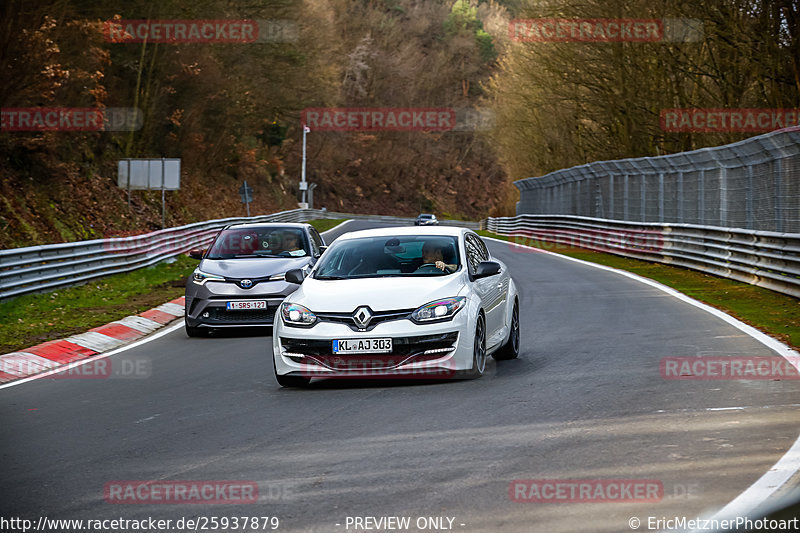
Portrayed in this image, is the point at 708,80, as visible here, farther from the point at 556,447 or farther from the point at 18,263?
the point at 556,447

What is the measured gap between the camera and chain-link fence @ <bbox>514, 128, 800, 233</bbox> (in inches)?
773

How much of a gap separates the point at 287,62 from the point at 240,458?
173 ft

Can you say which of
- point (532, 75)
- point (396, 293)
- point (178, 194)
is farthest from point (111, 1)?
point (396, 293)

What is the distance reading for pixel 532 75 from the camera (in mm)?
48688

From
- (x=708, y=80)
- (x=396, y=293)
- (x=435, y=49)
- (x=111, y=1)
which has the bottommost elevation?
(x=396, y=293)

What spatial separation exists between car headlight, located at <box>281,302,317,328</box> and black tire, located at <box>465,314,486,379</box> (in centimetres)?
147

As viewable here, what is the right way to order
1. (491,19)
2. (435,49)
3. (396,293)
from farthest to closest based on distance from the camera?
(491,19) < (435,49) < (396,293)

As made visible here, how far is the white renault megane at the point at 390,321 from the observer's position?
9.37 meters

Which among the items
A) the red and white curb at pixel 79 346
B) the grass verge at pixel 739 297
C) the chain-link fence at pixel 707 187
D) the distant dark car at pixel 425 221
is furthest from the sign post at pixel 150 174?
the distant dark car at pixel 425 221

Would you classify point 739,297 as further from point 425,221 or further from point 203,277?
point 425,221
